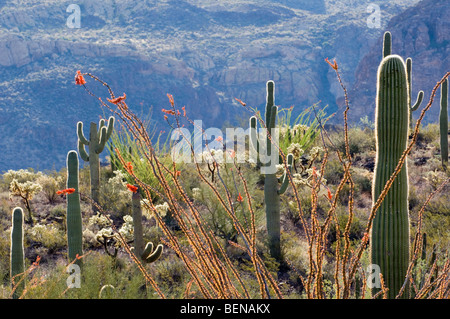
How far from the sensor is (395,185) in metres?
3.58

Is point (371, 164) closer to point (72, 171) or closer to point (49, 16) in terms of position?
point (72, 171)

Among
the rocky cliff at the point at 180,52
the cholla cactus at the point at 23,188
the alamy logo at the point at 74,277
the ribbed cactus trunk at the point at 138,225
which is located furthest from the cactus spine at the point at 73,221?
the rocky cliff at the point at 180,52

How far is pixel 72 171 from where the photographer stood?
5320 mm

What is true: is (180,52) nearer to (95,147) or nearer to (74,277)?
(95,147)

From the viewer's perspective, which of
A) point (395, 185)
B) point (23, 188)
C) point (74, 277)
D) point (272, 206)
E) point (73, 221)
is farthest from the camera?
point (23, 188)

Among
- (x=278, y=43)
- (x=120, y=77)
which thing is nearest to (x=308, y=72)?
(x=278, y=43)

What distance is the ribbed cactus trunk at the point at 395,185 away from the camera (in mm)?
3617

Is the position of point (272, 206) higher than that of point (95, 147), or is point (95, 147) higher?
point (95, 147)

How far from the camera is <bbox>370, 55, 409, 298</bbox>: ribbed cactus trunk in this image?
11.9 feet

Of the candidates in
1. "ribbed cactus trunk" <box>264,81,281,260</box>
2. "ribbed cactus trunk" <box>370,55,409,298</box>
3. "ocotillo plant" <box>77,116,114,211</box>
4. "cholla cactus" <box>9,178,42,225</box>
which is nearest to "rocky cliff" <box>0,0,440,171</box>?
"ocotillo plant" <box>77,116,114,211</box>

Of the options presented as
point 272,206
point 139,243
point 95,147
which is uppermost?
point 95,147

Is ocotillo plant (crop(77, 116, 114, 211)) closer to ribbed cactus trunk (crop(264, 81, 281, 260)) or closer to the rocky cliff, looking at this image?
ribbed cactus trunk (crop(264, 81, 281, 260))

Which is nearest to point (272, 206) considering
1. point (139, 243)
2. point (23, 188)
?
point (139, 243)

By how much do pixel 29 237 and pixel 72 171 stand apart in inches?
93.8
